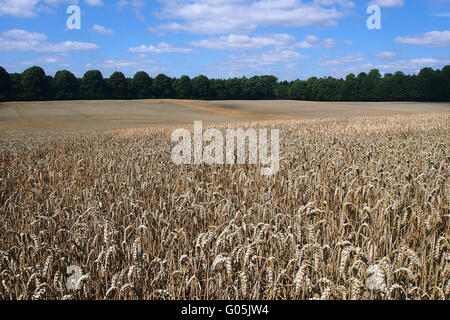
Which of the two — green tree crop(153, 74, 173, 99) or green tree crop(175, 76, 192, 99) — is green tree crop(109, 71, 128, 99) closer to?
green tree crop(153, 74, 173, 99)

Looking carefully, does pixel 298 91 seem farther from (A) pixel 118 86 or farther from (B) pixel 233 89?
(A) pixel 118 86

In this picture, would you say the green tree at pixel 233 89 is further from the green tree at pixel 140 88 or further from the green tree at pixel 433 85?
the green tree at pixel 433 85

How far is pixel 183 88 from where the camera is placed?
92625mm

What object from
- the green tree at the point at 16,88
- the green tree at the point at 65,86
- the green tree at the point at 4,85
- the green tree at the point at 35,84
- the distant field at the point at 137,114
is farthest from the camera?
the green tree at the point at 65,86

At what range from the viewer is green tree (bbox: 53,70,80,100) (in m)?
81.4

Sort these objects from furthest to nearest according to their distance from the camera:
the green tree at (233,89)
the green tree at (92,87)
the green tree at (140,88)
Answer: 1. the green tree at (233,89)
2. the green tree at (140,88)
3. the green tree at (92,87)

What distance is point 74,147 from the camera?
1131cm

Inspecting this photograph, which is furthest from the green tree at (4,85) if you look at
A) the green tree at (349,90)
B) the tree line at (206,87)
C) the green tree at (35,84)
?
the green tree at (349,90)

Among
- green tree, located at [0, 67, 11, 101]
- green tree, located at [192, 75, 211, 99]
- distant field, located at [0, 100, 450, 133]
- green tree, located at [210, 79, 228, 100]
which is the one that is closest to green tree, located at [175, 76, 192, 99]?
green tree, located at [192, 75, 211, 99]

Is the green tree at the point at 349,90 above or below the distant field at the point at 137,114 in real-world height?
above

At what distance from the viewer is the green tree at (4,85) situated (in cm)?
7236
